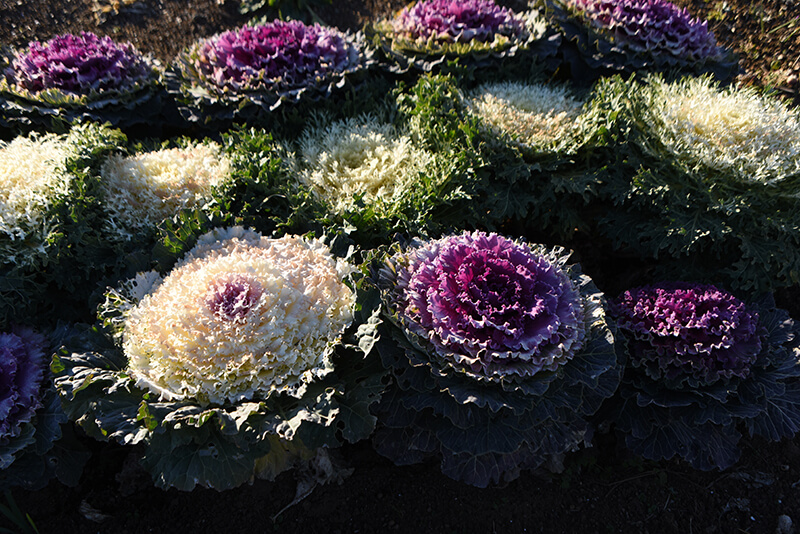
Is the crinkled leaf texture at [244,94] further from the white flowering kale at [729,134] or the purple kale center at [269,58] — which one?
the white flowering kale at [729,134]

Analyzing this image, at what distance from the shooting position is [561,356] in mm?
2350

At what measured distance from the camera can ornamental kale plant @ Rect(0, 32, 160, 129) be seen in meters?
3.83

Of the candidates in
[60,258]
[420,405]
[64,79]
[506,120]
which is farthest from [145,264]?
[506,120]

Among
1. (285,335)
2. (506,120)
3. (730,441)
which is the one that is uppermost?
(506,120)

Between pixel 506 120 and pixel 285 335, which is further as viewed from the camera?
pixel 506 120

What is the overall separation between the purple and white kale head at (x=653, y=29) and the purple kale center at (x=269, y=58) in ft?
7.11

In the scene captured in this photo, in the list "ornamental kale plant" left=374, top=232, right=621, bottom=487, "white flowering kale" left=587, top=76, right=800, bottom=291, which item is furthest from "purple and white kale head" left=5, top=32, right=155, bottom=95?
"white flowering kale" left=587, top=76, right=800, bottom=291

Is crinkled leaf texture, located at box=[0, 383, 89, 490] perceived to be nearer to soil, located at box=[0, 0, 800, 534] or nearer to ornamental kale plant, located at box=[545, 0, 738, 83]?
soil, located at box=[0, 0, 800, 534]

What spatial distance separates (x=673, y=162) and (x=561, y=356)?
1754 mm

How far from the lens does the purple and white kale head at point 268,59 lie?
3912 mm

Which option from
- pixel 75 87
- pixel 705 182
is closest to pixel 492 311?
pixel 705 182

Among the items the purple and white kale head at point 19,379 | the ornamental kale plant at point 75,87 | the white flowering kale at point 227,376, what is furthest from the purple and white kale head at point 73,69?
the white flowering kale at point 227,376

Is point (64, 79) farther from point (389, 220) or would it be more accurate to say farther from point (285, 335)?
point (285, 335)

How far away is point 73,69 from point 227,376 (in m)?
3.05
